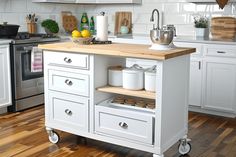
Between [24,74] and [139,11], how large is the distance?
6.89ft

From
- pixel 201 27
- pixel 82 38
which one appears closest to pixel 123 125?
pixel 82 38

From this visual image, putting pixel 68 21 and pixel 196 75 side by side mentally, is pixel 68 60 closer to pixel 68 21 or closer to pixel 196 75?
pixel 196 75

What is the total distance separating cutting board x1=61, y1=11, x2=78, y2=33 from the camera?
5775 mm

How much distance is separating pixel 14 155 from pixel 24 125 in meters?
→ 0.82

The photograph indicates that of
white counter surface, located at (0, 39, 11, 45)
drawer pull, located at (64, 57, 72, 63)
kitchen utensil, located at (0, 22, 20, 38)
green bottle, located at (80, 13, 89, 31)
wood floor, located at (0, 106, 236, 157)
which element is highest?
green bottle, located at (80, 13, 89, 31)

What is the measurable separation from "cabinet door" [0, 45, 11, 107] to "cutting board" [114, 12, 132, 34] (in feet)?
6.65

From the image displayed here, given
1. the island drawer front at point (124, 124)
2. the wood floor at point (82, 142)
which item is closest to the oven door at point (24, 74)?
the wood floor at point (82, 142)

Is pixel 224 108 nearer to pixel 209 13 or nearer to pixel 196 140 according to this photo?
pixel 196 140

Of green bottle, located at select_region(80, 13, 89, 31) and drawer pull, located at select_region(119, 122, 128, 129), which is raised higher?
green bottle, located at select_region(80, 13, 89, 31)

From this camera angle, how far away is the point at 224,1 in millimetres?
4570

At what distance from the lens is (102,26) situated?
333cm

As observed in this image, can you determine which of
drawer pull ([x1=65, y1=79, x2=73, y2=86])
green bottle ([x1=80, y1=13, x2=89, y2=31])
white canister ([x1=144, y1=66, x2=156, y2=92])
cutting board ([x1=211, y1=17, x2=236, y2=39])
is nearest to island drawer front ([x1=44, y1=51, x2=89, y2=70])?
drawer pull ([x1=65, y1=79, x2=73, y2=86])

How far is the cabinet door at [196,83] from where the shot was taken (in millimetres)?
4355

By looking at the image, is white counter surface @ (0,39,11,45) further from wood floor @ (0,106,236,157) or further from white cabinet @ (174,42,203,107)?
white cabinet @ (174,42,203,107)
